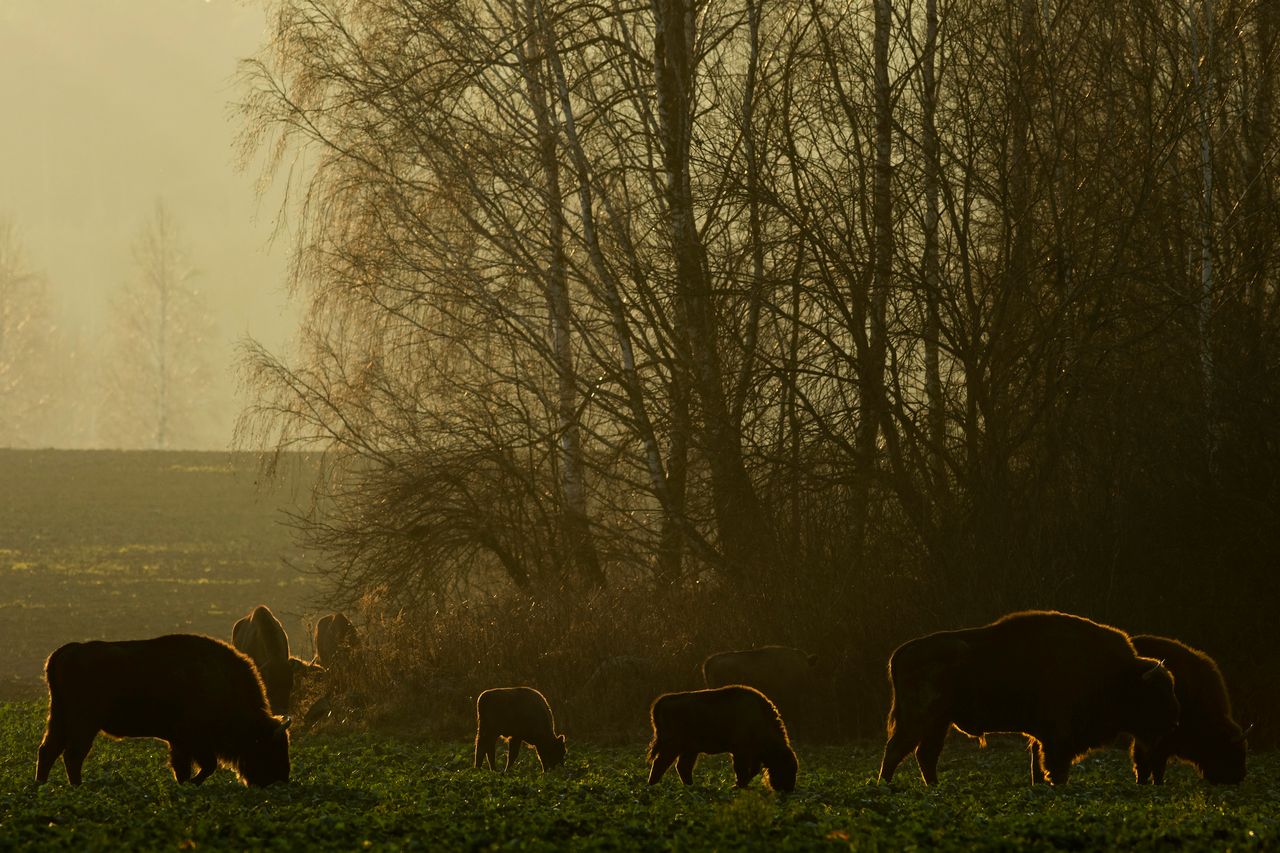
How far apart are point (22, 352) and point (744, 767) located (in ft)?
305

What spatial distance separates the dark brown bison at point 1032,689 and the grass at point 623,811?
0.41 metres

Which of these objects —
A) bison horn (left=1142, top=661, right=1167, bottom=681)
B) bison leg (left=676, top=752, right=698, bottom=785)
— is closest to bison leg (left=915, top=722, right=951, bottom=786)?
bison horn (left=1142, top=661, right=1167, bottom=681)

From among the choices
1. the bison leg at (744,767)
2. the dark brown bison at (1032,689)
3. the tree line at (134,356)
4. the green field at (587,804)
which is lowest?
the green field at (587,804)

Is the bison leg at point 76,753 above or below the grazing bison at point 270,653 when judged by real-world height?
below

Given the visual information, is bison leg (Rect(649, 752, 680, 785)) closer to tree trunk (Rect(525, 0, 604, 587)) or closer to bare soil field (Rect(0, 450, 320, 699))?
tree trunk (Rect(525, 0, 604, 587))

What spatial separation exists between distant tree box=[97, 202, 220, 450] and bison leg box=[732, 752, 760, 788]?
263ft

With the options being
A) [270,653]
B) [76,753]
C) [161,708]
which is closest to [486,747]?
[161,708]

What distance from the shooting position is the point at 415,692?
2047cm

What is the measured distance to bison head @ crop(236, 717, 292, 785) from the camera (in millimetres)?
13219

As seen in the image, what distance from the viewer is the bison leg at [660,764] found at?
13.0 meters

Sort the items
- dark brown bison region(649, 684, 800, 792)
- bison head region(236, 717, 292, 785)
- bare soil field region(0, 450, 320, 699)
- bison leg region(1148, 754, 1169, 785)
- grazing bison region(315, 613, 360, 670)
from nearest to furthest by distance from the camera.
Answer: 1. dark brown bison region(649, 684, 800, 792)
2. bison head region(236, 717, 292, 785)
3. bison leg region(1148, 754, 1169, 785)
4. grazing bison region(315, 613, 360, 670)
5. bare soil field region(0, 450, 320, 699)

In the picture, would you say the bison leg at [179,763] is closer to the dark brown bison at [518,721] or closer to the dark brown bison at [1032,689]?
the dark brown bison at [518,721]

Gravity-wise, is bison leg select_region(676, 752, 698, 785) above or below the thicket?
below

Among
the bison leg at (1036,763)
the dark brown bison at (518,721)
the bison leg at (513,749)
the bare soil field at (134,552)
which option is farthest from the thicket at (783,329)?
the bare soil field at (134,552)
